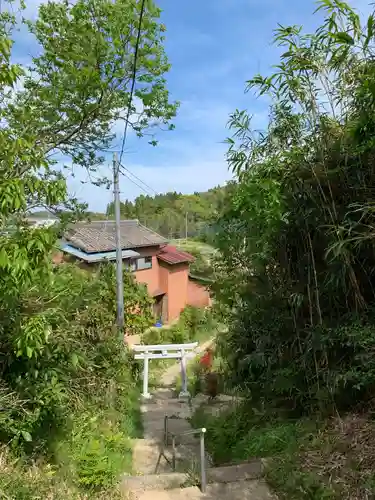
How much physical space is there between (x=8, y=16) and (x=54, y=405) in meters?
3.90

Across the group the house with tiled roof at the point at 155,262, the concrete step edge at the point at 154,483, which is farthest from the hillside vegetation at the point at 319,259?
the house with tiled roof at the point at 155,262

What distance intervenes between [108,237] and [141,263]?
1.80 m

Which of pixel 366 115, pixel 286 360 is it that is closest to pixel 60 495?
pixel 286 360

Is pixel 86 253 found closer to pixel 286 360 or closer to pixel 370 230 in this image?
pixel 286 360

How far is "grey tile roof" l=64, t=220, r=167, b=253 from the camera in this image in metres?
14.6

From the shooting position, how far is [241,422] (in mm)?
5551

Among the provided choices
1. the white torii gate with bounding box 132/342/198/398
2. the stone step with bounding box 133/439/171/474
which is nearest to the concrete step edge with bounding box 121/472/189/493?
the stone step with bounding box 133/439/171/474

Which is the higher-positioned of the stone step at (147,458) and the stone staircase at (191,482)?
the stone staircase at (191,482)

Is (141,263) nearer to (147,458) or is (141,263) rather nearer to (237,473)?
(147,458)

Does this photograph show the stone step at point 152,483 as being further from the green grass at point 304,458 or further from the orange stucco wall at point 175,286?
the orange stucco wall at point 175,286

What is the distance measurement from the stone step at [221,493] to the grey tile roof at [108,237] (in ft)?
35.1

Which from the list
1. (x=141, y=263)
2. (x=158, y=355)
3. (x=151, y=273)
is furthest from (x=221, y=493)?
(x=151, y=273)

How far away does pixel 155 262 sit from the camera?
18.5 meters

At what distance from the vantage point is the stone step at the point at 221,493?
339cm
